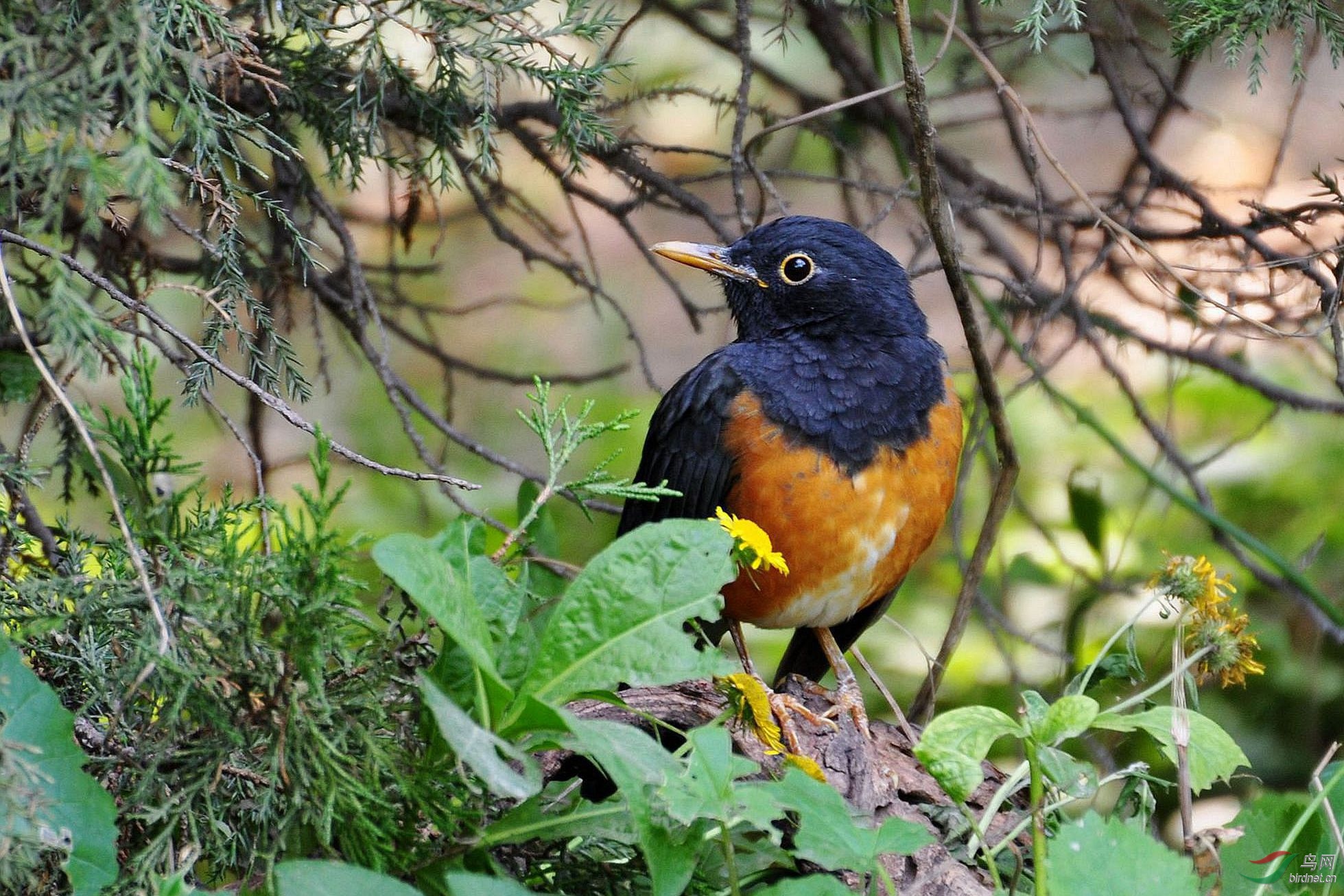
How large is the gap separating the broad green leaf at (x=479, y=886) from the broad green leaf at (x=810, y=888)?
312 mm

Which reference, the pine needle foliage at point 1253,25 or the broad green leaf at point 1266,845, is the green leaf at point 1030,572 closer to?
the pine needle foliage at point 1253,25

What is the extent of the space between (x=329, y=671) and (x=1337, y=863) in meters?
1.63

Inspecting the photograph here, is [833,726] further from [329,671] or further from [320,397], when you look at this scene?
[320,397]

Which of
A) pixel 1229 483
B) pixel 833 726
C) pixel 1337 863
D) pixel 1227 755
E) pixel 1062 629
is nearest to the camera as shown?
pixel 1227 755

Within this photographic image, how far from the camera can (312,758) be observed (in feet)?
5.04

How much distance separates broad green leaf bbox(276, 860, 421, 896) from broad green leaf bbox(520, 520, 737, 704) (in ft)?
0.97

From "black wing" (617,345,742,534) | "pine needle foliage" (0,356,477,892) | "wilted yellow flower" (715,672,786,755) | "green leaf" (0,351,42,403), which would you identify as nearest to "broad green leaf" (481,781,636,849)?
"pine needle foliage" (0,356,477,892)

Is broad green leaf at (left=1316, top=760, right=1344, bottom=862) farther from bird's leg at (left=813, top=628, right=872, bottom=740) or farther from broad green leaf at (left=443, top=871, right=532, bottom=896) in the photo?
broad green leaf at (left=443, top=871, right=532, bottom=896)

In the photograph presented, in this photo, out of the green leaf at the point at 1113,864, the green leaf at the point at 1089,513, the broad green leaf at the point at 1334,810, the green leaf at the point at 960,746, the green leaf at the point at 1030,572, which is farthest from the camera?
the green leaf at the point at 1030,572

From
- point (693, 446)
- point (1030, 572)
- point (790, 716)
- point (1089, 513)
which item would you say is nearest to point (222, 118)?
point (693, 446)

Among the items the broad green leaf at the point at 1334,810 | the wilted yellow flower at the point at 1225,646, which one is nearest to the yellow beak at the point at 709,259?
the wilted yellow flower at the point at 1225,646

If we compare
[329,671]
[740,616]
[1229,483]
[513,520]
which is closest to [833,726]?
[740,616]

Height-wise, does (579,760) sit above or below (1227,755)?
below

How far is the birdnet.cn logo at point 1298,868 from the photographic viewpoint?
1.92 m
